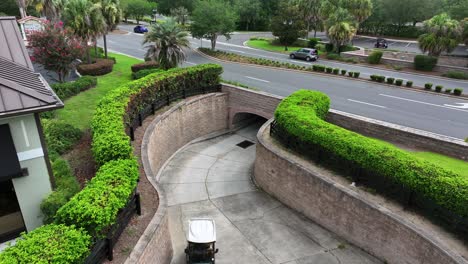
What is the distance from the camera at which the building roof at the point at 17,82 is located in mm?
8703

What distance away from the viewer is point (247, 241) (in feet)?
43.6

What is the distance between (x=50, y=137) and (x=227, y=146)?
37.3ft

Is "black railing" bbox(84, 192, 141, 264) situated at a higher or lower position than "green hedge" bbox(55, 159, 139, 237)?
lower

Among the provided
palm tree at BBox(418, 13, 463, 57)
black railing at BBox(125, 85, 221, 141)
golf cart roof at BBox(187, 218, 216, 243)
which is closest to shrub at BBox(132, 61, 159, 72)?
black railing at BBox(125, 85, 221, 141)

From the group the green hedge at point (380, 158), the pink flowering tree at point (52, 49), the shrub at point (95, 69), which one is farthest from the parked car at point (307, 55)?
the pink flowering tree at point (52, 49)

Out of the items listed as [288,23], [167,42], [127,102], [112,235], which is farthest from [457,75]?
[112,235]

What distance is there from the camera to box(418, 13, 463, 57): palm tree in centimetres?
3619

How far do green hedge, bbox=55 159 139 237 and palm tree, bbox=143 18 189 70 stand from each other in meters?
16.2

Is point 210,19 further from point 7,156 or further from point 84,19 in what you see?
point 7,156

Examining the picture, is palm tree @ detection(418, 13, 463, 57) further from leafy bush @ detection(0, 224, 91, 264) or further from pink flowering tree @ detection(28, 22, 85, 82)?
leafy bush @ detection(0, 224, 91, 264)

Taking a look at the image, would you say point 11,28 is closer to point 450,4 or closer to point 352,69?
point 352,69

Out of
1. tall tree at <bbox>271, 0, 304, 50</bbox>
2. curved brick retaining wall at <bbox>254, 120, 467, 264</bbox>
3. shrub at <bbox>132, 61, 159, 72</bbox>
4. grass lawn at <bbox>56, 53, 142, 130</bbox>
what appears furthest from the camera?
tall tree at <bbox>271, 0, 304, 50</bbox>

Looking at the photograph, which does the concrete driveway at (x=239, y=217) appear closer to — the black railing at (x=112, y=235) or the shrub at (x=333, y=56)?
the black railing at (x=112, y=235)

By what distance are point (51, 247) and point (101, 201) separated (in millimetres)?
1707
